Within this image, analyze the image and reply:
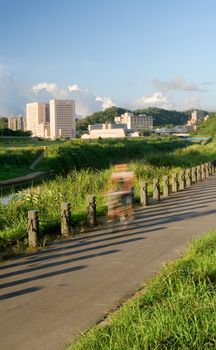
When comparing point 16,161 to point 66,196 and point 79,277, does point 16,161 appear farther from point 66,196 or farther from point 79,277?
point 79,277

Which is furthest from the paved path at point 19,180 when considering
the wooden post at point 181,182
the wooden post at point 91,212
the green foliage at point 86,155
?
the wooden post at point 91,212

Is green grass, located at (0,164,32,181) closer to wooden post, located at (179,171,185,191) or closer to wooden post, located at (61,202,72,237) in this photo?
wooden post, located at (179,171,185,191)

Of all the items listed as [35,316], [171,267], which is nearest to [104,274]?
[171,267]

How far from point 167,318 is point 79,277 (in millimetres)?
2664

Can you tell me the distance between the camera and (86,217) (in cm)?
1126

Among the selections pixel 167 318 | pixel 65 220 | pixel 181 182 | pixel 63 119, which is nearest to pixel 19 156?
pixel 181 182

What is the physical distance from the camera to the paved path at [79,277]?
505 cm

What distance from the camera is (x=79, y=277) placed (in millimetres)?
6879

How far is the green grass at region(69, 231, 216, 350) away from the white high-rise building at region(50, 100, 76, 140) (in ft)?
574

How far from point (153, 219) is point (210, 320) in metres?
7.52

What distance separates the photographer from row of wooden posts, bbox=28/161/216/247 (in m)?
8.91

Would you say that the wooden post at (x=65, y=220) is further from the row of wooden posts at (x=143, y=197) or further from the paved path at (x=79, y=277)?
the paved path at (x=79, y=277)

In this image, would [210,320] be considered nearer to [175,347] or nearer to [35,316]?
[175,347]

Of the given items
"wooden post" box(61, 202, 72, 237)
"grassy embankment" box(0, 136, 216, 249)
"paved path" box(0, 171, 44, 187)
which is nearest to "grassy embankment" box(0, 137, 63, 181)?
"paved path" box(0, 171, 44, 187)
